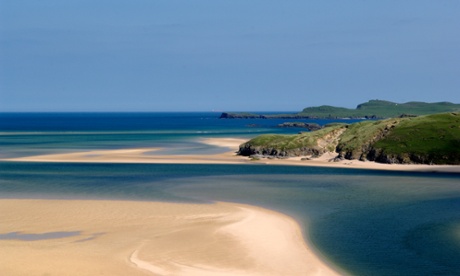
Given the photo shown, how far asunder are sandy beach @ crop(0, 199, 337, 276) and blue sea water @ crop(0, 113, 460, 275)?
7.96 feet

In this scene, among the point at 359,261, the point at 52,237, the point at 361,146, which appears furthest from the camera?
the point at 361,146

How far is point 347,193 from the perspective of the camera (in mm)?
47625

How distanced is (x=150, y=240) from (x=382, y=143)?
54588 millimetres

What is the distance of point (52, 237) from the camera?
3052cm

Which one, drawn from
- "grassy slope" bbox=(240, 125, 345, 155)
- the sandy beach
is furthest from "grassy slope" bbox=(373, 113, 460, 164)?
the sandy beach

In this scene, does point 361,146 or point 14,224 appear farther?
point 361,146

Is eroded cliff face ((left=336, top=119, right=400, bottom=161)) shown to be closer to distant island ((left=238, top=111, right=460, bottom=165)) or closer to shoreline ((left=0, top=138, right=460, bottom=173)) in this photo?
distant island ((left=238, top=111, right=460, bottom=165))

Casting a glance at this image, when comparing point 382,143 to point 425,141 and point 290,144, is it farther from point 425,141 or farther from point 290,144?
point 290,144

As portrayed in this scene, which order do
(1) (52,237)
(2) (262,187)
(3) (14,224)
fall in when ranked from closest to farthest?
1. (1) (52,237)
2. (3) (14,224)
3. (2) (262,187)

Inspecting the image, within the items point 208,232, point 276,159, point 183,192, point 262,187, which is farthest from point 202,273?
point 276,159

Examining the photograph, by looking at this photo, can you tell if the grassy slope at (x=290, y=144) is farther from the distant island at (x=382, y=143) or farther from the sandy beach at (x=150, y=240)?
the sandy beach at (x=150, y=240)

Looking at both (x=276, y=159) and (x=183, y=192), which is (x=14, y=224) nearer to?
(x=183, y=192)

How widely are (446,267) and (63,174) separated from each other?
4795 cm

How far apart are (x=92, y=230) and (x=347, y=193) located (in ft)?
79.9
